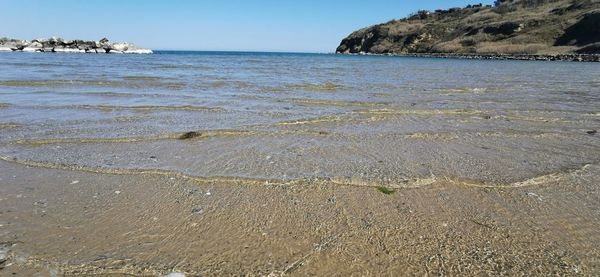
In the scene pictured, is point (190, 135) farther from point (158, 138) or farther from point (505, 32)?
point (505, 32)

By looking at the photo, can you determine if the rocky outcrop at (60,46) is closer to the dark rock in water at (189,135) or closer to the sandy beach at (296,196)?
the dark rock in water at (189,135)

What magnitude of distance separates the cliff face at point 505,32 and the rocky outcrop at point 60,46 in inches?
3656

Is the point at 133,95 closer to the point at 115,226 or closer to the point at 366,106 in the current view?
the point at 366,106

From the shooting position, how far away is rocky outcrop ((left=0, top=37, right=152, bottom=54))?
88.7 metres

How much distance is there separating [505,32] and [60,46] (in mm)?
117251

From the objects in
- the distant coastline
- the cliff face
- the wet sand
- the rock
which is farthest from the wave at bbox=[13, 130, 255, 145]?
the rock

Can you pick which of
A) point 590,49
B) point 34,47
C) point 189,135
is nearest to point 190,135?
point 189,135

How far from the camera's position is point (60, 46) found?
93062 mm

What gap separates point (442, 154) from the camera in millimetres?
5797

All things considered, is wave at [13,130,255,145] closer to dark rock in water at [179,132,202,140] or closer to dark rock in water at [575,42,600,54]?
dark rock in water at [179,132,202,140]

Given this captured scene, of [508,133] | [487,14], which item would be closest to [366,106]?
[508,133]

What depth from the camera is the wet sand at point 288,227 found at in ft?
9.29

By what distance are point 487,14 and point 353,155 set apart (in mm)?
149629

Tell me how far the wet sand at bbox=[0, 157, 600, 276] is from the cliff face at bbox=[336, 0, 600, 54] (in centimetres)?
9174
